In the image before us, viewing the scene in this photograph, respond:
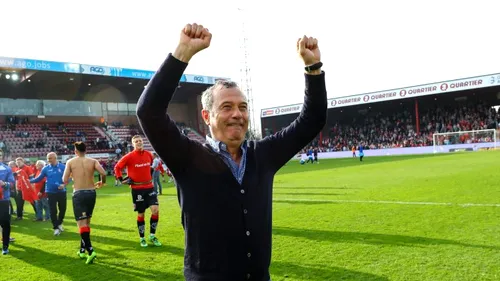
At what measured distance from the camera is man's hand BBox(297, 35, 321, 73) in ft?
8.09

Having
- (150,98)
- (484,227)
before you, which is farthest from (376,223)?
(150,98)

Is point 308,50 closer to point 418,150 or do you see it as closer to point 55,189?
point 55,189

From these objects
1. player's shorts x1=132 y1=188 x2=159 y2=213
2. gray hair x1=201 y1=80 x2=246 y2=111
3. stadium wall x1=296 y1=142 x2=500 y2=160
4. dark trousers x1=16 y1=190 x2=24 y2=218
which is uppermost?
gray hair x1=201 y1=80 x2=246 y2=111

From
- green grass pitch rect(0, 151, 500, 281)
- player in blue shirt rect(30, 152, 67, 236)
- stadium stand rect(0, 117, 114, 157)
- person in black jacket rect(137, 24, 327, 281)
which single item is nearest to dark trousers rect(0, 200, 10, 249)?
green grass pitch rect(0, 151, 500, 281)

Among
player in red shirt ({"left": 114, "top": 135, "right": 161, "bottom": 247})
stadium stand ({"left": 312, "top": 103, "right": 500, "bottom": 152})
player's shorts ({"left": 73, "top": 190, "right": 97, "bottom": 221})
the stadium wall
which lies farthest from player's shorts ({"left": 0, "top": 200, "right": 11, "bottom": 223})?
stadium stand ({"left": 312, "top": 103, "right": 500, "bottom": 152})

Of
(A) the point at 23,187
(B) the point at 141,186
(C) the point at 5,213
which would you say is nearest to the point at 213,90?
(B) the point at 141,186

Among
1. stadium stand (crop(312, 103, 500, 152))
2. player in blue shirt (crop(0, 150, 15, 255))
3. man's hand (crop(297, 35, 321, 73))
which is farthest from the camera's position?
stadium stand (crop(312, 103, 500, 152))

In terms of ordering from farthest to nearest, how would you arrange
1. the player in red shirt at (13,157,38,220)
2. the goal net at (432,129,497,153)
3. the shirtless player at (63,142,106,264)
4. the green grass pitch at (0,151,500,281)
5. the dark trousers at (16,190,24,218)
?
the goal net at (432,129,497,153)
the dark trousers at (16,190,24,218)
the player in red shirt at (13,157,38,220)
the shirtless player at (63,142,106,264)
the green grass pitch at (0,151,500,281)

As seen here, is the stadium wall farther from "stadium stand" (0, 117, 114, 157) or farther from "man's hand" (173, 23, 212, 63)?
"man's hand" (173, 23, 212, 63)

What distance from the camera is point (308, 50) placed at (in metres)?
2.47

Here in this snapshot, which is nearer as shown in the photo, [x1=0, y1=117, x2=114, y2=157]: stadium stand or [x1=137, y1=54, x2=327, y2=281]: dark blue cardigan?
[x1=137, y1=54, x2=327, y2=281]: dark blue cardigan

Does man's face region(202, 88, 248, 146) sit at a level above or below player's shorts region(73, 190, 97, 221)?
above

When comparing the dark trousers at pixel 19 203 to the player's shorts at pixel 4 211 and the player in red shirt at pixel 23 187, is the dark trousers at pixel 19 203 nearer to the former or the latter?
the player in red shirt at pixel 23 187

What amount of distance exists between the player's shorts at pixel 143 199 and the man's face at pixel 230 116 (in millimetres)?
6412
